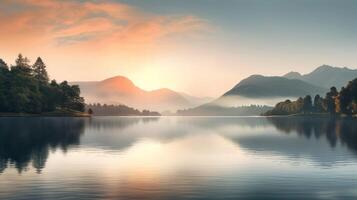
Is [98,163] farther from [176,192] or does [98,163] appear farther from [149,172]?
[176,192]

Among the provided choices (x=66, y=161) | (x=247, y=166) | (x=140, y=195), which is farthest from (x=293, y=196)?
(x=66, y=161)

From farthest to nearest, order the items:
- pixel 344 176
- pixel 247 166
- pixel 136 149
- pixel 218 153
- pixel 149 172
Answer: pixel 136 149 → pixel 218 153 → pixel 247 166 → pixel 149 172 → pixel 344 176

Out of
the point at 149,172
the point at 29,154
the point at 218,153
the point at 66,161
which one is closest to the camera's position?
the point at 149,172

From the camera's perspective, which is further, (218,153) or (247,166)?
(218,153)

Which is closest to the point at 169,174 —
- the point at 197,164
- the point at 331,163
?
the point at 197,164

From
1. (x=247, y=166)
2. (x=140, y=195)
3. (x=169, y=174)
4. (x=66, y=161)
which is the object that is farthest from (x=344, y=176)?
(x=66, y=161)

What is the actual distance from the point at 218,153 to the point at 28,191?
131 ft

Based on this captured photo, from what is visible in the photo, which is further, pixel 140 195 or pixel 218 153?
pixel 218 153

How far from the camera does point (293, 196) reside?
1485 inches

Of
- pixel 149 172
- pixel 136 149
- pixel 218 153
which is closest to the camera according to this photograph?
pixel 149 172

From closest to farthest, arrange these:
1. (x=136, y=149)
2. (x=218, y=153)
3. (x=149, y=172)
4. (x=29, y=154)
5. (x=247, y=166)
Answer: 1. (x=149, y=172)
2. (x=247, y=166)
3. (x=29, y=154)
4. (x=218, y=153)
5. (x=136, y=149)

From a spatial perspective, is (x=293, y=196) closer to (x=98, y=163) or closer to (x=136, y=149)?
(x=98, y=163)

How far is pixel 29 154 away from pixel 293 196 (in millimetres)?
42364

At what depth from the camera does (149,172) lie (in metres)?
51.7
